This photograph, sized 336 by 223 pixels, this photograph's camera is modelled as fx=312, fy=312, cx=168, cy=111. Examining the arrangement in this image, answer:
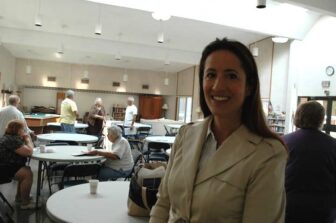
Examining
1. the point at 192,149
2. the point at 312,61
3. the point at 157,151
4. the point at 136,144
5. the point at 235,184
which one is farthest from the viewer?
the point at 136,144

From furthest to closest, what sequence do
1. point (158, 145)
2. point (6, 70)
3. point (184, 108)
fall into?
point (184, 108)
point (6, 70)
point (158, 145)

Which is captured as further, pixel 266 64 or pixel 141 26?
pixel 266 64

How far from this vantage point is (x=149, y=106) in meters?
15.3

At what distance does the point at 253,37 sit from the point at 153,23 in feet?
10.7

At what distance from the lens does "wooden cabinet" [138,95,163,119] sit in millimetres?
15227

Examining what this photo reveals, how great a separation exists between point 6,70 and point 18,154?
9026 millimetres

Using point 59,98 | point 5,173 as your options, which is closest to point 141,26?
point 5,173

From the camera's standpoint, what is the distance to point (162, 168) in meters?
2.06

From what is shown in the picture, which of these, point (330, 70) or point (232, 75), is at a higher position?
point (330, 70)

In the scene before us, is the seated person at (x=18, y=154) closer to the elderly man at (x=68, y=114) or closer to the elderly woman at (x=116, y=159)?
the elderly woman at (x=116, y=159)

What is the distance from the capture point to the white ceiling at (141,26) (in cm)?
720

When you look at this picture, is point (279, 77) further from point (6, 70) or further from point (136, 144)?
point (6, 70)

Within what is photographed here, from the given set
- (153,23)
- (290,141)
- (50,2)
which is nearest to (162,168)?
(290,141)

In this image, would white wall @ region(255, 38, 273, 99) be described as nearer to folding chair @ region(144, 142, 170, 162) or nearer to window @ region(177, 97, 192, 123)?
folding chair @ region(144, 142, 170, 162)
